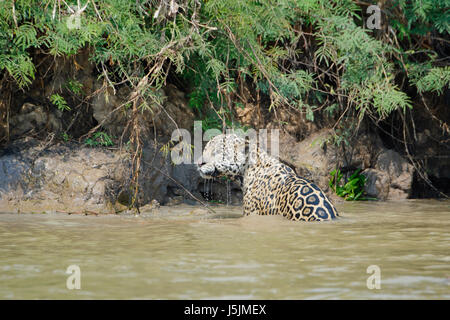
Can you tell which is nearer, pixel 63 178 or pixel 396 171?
pixel 63 178

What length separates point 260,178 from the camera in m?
5.50

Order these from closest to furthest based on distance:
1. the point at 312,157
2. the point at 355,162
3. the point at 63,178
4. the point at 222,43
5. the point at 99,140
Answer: the point at 222,43 < the point at 63,178 < the point at 99,140 < the point at 312,157 < the point at 355,162

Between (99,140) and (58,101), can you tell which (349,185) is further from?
(58,101)

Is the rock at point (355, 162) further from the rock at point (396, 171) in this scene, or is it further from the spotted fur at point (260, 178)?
the spotted fur at point (260, 178)

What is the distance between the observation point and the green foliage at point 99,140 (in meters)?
6.53

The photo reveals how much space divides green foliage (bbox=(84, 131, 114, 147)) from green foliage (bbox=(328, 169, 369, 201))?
2.71 m

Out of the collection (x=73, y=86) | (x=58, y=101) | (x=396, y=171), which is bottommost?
(x=396, y=171)

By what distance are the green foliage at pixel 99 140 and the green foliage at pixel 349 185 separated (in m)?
2.71

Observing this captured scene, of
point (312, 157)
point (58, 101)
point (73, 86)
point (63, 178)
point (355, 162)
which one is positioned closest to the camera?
point (63, 178)

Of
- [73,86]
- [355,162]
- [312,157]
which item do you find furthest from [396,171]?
[73,86]

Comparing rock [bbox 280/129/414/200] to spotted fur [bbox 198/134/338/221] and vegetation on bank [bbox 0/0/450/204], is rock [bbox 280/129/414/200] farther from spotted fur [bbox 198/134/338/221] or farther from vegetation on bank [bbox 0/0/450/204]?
spotted fur [bbox 198/134/338/221]

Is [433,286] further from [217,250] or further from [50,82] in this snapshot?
[50,82]

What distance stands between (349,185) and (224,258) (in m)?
4.46
